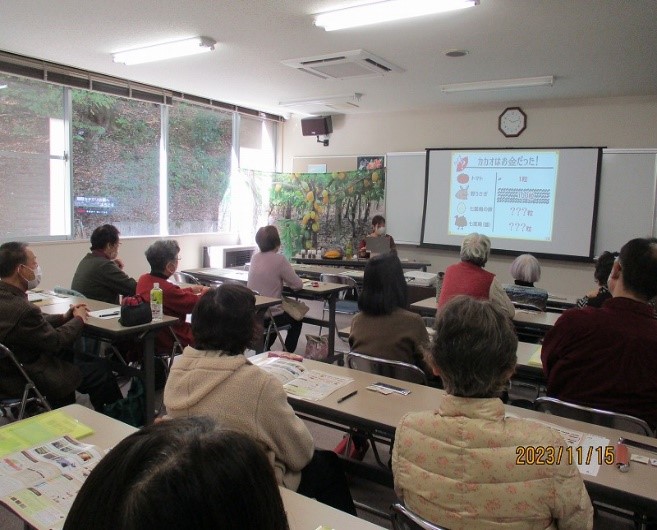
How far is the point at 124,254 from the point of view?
6.36 m

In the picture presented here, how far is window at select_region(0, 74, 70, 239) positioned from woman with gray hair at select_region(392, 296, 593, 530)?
17.5 ft

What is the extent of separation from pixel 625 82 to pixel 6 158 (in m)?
6.54

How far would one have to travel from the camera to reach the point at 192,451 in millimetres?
456

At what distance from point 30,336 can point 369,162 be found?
6.03 metres

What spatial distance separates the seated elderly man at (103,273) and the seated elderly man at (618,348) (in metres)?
3.05

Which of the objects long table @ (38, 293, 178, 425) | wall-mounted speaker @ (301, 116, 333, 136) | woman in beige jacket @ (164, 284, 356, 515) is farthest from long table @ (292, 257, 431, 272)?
woman in beige jacket @ (164, 284, 356, 515)

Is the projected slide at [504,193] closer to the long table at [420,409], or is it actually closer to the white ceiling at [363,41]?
the white ceiling at [363,41]

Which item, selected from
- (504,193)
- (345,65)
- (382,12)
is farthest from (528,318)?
(504,193)

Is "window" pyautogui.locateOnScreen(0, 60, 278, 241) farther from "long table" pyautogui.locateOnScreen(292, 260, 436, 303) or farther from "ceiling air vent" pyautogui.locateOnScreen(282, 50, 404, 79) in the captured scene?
"ceiling air vent" pyautogui.locateOnScreen(282, 50, 404, 79)

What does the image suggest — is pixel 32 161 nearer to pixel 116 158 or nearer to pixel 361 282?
pixel 116 158

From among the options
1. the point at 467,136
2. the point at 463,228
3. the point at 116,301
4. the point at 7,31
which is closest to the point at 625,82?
the point at 467,136

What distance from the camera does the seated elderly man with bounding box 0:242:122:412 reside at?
2.55 m

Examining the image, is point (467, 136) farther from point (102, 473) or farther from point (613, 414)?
point (102, 473)

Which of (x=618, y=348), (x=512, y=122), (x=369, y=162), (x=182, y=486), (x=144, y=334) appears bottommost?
(x=144, y=334)
